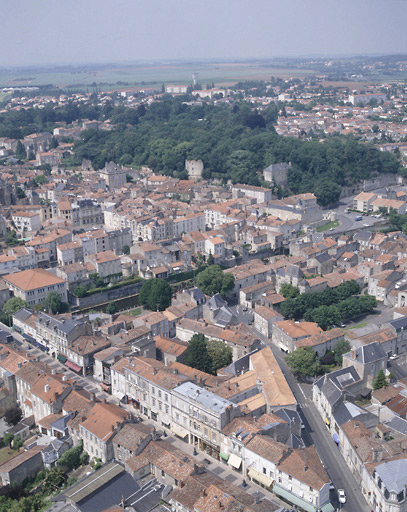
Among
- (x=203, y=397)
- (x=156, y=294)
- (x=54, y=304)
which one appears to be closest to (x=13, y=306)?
(x=54, y=304)

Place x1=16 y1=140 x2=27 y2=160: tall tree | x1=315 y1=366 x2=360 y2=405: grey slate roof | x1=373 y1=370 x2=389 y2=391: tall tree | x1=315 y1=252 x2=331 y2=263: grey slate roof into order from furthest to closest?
x1=16 y1=140 x2=27 y2=160: tall tree, x1=315 y1=252 x2=331 y2=263: grey slate roof, x1=373 y1=370 x2=389 y2=391: tall tree, x1=315 y1=366 x2=360 y2=405: grey slate roof

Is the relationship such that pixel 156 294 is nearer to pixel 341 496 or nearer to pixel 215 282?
pixel 215 282

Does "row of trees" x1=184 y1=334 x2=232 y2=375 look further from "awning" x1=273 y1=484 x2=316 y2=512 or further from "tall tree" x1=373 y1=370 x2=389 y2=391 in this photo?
"awning" x1=273 y1=484 x2=316 y2=512

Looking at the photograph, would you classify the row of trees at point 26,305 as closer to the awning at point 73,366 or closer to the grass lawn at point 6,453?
the awning at point 73,366

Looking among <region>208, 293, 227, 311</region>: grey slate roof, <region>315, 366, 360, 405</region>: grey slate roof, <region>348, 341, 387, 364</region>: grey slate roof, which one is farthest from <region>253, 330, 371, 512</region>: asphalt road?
<region>208, 293, 227, 311</region>: grey slate roof

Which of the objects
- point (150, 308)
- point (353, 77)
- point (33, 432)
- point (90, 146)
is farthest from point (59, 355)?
point (353, 77)

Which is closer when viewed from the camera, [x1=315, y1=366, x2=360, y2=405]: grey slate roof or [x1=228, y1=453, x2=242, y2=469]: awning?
[x1=228, y1=453, x2=242, y2=469]: awning

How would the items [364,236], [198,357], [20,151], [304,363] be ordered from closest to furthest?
1. [304,363]
2. [198,357]
3. [364,236]
4. [20,151]
